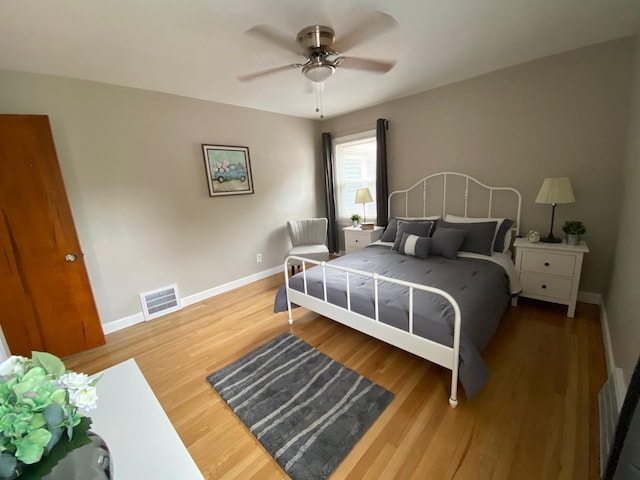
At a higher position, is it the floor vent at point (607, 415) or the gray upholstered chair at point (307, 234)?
the gray upholstered chair at point (307, 234)

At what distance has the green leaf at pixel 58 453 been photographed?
0.53 metres

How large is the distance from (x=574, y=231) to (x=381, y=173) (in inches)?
86.5

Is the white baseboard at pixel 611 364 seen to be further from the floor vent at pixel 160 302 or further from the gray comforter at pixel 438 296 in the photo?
the floor vent at pixel 160 302

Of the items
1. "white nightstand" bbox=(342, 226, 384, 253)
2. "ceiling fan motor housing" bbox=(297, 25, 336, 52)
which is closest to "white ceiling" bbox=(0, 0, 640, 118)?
"ceiling fan motor housing" bbox=(297, 25, 336, 52)

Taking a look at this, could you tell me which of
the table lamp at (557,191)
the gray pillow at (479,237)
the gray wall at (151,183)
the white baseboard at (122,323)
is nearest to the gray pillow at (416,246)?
the gray pillow at (479,237)

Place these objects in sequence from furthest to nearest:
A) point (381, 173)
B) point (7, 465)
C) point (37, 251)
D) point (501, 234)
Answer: point (381, 173)
point (501, 234)
point (37, 251)
point (7, 465)

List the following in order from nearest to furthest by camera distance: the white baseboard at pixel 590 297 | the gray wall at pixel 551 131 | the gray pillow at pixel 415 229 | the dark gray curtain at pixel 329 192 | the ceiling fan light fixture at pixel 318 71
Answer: the ceiling fan light fixture at pixel 318 71 < the gray wall at pixel 551 131 < the white baseboard at pixel 590 297 < the gray pillow at pixel 415 229 < the dark gray curtain at pixel 329 192

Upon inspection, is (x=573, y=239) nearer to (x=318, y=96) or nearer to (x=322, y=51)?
(x=322, y=51)

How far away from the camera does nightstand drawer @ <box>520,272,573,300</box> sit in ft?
8.00

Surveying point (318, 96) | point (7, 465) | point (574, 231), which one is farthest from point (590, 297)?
point (7, 465)

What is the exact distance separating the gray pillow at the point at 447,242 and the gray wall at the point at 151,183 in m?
2.34

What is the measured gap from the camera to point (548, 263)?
2475 millimetres

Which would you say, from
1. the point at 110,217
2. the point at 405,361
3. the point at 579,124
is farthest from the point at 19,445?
the point at 579,124

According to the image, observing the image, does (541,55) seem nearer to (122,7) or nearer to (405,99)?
(405,99)
